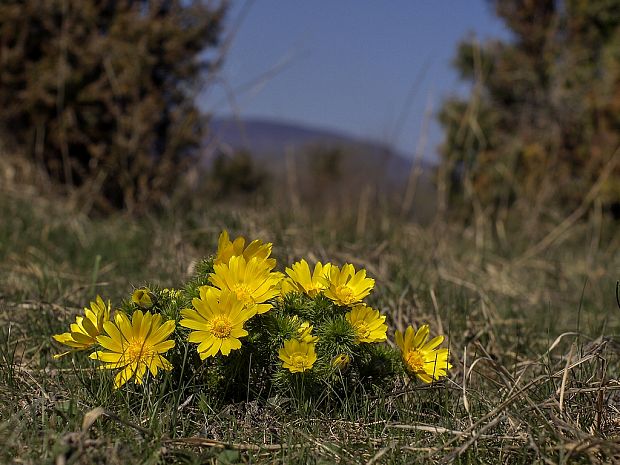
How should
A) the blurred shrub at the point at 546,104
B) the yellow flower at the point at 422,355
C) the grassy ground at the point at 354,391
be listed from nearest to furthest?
the grassy ground at the point at 354,391, the yellow flower at the point at 422,355, the blurred shrub at the point at 546,104

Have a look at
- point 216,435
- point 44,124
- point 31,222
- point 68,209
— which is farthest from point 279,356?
point 44,124

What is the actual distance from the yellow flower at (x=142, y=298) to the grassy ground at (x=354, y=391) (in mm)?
218

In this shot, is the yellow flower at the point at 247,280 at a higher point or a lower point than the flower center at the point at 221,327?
higher

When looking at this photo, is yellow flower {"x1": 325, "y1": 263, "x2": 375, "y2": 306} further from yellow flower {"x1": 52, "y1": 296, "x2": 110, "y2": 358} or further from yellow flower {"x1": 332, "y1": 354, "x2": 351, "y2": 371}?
yellow flower {"x1": 52, "y1": 296, "x2": 110, "y2": 358}

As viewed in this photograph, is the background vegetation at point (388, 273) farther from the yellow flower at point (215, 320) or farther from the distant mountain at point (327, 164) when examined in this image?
the distant mountain at point (327, 164)

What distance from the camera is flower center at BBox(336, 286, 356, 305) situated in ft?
5.65

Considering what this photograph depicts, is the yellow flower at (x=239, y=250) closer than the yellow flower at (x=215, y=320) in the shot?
No

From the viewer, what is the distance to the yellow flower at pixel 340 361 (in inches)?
64.8

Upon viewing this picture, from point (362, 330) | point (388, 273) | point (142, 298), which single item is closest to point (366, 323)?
point (362, 330)

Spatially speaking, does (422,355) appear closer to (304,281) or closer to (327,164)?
(304,281)

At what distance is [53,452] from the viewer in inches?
55.7

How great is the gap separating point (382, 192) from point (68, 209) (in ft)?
7.13

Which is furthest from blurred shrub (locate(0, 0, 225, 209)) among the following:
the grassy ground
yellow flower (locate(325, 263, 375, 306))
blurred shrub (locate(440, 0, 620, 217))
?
yellow flower (locate(325, 263, 375, 306))

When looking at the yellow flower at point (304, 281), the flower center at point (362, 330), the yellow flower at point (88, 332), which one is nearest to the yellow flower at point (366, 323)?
the flower center at point (362, 330)
